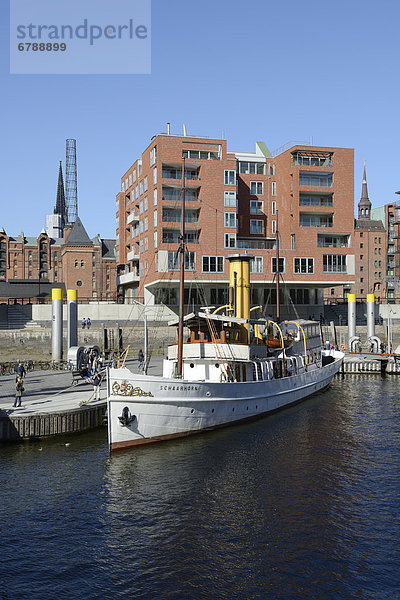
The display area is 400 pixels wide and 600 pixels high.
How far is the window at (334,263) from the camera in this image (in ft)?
241

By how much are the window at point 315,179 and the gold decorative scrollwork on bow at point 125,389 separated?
5391 centimetres

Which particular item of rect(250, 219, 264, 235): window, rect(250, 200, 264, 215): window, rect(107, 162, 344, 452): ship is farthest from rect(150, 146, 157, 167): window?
rect(107, 162, 344, 452): ship

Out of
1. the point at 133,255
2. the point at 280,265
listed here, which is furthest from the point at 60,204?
the point at 280,265

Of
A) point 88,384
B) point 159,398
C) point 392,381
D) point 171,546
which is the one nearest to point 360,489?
point 171,546

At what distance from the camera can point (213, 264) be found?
228ft

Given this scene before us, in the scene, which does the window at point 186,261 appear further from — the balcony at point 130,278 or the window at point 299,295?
the window at point 299,295

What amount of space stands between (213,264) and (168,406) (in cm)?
4350

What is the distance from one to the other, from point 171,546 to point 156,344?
50523mm

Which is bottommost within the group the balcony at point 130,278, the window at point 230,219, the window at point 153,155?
the balcony at point 130,278

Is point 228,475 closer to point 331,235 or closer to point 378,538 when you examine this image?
point 378,538

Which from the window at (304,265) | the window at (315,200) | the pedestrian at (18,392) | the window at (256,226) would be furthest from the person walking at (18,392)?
the window at (256,226)

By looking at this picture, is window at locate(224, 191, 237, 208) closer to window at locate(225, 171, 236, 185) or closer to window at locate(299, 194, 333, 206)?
window at locate(225, 171, 236, 185)

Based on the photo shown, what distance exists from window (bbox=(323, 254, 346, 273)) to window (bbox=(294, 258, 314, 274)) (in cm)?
216

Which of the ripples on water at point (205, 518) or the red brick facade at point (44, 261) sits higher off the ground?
the red brick facade at point (44, 261)
